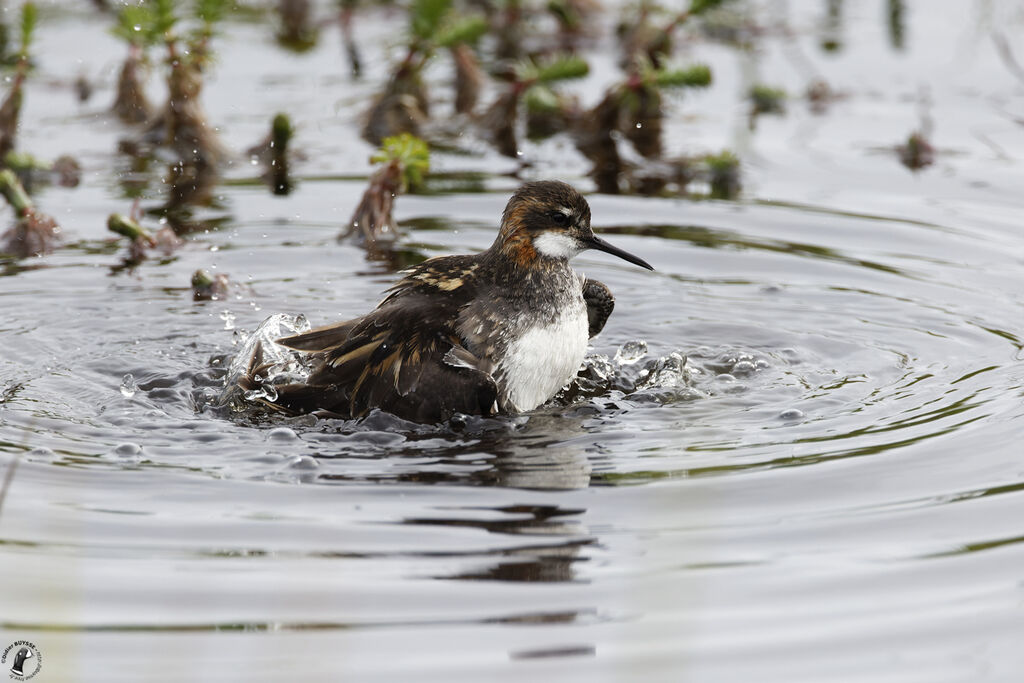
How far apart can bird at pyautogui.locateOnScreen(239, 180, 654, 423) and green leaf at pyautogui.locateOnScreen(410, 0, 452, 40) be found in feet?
13.5

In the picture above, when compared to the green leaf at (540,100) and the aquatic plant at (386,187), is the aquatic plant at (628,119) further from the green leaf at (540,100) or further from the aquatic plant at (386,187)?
the aquatic plant at (386,187)

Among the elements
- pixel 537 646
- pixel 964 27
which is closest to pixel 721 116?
pixel 964 27

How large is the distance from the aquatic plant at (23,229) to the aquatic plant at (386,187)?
2.05 meters

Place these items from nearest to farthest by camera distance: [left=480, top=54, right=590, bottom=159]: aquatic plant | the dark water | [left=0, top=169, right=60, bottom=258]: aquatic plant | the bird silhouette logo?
the bird silhouette logo < the dark water < [left=0, top=169, right=60, bottom=258]: aquatic plant < [left=480, top=54, right=590, bottom=159]: aquatic plant

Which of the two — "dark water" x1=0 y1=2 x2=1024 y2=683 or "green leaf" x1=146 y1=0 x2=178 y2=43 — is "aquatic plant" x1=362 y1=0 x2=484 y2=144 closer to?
"dark water" x1=0 y1=2 x2=1024 y2=683

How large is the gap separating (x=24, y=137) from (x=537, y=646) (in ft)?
30.3

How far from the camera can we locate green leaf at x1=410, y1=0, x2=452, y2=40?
11.9 meters

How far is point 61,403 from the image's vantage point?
306 inches

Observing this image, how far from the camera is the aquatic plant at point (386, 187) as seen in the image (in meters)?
10.0

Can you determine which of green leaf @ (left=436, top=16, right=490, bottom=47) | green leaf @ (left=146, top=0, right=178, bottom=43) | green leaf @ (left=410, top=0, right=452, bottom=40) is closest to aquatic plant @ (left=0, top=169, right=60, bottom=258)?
green leaf @ (left=146, top=0, right=178, bottom=43)

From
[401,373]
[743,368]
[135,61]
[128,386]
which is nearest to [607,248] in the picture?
[743,368]

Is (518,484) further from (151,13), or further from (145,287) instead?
(151,13)

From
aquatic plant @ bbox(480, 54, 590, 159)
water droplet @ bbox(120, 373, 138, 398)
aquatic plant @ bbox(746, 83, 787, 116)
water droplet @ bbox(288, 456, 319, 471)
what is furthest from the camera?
aquatic plant @ bbox(746, 83, 787, 116)

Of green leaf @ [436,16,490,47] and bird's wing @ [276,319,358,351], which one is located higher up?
green leaf @ [436,16,490,47]
